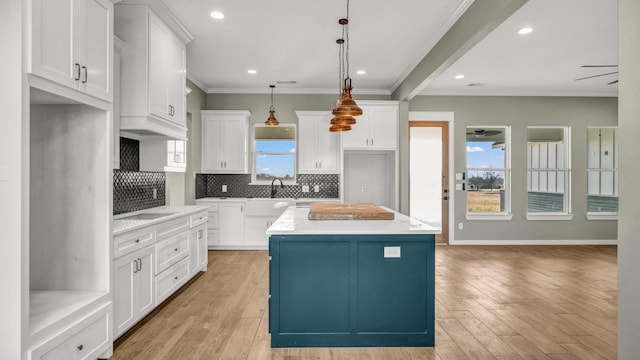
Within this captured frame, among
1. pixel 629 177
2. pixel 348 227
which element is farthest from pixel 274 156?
pixel 629 177

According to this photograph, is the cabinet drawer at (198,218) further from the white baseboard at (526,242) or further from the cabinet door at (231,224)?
the white baseboard at (526,242)

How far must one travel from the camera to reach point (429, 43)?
13.4ft

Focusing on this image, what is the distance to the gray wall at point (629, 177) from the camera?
139 cm

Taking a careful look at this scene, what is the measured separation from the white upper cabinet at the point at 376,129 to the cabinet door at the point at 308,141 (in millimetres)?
542

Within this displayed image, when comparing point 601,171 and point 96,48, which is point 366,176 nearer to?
point 601,171

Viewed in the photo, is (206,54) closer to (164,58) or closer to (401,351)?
(164,58)

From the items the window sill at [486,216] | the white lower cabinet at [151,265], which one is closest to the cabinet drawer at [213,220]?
the white lower cabinet at [151,265]

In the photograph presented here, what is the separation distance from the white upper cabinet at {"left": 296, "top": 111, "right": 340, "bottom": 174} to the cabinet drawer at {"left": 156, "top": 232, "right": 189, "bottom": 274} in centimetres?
263

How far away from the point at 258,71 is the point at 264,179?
6.47 feet

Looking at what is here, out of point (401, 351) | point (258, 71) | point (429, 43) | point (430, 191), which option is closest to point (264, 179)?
point (258, 71)

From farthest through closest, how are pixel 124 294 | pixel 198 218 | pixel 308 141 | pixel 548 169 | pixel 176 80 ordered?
1. pixel 548 169
2. pixel 308 141
3. pixel 198 218
4. pixel 176 80
5. pixel 124 294

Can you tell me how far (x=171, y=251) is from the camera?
135 inches

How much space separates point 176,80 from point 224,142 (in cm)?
230
